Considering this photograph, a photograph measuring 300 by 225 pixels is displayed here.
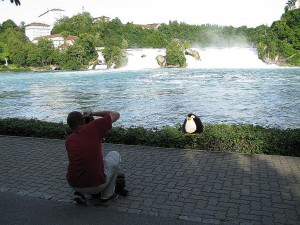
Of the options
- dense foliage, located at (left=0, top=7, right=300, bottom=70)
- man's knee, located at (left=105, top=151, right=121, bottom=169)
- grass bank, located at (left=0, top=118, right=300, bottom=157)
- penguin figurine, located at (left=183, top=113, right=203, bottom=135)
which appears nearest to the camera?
man's knee, located at (left=105, top=151, right=121, bottom=169)

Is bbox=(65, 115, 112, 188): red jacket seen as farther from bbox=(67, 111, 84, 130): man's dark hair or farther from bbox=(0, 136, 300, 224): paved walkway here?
bbox=(0, 136, 300, 224): paved walkway

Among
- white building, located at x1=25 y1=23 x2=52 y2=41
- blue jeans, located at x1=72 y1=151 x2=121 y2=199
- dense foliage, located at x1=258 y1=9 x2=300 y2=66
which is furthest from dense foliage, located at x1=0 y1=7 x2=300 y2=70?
blue jeans, located at x1=72 y1=151 x2=121 y2=199

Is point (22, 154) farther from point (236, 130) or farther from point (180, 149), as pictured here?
point (236, 130)

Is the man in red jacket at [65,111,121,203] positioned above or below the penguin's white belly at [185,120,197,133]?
above

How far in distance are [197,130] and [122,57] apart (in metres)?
78.5

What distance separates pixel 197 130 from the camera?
898 cm

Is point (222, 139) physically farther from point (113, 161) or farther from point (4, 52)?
point (4, 52)

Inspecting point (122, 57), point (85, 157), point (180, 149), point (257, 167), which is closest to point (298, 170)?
point (257, 167)

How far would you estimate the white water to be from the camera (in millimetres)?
77562

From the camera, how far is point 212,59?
81562 millimetres

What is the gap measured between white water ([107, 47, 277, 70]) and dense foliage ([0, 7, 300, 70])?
242cm

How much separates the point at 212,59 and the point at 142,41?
3015 centimetres

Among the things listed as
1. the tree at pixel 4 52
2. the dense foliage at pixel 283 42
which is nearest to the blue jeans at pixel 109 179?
→ the dense foliage at pixel 283 42

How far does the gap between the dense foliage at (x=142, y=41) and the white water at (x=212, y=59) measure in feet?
7.95
